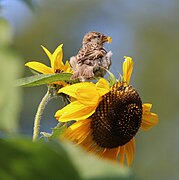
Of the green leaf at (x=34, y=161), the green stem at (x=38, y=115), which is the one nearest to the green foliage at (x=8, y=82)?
the green leaf at (x=34, y=161)

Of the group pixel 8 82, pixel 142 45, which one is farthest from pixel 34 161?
pixel 142 45

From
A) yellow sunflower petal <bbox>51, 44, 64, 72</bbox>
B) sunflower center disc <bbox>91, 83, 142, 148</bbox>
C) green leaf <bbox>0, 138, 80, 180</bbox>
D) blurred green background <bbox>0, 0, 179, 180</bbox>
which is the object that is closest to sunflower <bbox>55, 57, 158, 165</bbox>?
sunflower center disc <bbox>91, 83, 142, 148</bbox>

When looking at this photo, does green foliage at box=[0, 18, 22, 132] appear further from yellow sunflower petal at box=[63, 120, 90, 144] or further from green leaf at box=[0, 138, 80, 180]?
yellow sunflower petal at box=[63, 120, 90, 144]


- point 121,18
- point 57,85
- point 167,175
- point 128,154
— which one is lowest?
point 167,175

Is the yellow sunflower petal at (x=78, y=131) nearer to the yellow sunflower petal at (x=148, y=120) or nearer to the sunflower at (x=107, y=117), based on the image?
the sunflower at (x=107, y=117)

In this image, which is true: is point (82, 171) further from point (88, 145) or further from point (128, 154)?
point (128, 154)

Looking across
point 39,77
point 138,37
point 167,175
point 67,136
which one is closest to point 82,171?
point 39,77

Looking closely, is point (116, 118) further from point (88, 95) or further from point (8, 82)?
point (8, 82)
